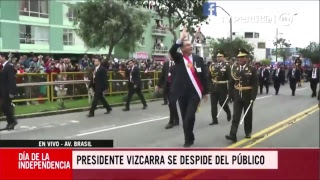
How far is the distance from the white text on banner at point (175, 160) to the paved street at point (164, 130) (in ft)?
0.28

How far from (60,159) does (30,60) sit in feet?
2.20

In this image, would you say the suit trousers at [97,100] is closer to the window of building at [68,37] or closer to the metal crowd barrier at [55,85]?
the metal crowd barrier at [55,85]

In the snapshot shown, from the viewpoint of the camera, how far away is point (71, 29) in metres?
2.09

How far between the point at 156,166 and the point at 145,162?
0.20 feet

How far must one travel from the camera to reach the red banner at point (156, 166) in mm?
2178

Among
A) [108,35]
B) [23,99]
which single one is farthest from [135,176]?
[23,99]

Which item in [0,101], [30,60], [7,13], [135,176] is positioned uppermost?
[7,13]

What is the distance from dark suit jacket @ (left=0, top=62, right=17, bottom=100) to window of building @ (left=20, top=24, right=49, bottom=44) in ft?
1.16

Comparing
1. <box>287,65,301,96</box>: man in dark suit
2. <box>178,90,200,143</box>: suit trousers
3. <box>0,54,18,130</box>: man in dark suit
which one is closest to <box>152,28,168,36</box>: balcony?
<box>178,90,200,143</box>: suit trousers

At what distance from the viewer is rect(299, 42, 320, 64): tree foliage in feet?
6.43

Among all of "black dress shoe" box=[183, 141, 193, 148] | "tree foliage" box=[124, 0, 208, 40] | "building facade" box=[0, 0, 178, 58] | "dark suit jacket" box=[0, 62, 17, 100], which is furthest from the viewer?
"dark suit jacket" box=[0, 62, 17, 100]

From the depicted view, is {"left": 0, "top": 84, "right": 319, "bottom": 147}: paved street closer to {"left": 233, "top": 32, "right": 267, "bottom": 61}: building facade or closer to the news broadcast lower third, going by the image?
the news broadcast lower third

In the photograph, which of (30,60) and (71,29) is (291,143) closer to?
(71,29)

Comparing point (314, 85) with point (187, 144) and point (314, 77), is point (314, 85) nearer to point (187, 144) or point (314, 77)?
point (314, 77)
